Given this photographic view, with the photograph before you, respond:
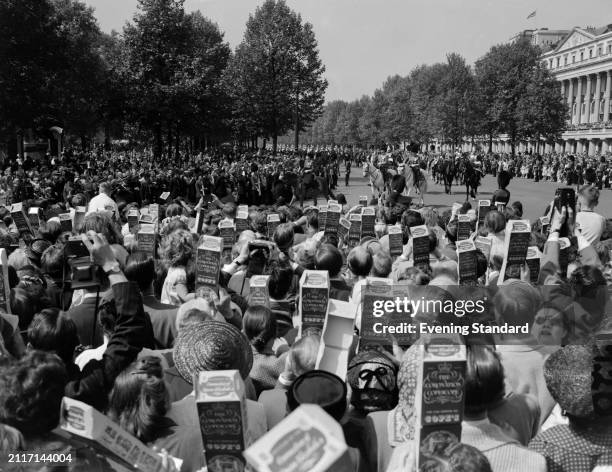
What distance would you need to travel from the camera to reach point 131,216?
33.0 feet

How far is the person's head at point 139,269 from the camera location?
192 inches

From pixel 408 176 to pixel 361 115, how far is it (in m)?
99.9

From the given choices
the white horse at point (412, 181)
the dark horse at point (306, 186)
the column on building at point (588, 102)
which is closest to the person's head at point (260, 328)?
Answer: the dark horse at point (306, 186)

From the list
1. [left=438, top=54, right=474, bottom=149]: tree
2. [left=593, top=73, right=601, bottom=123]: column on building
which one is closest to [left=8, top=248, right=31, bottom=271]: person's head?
[left=438, top=54, right=474, bottom=149]: tree

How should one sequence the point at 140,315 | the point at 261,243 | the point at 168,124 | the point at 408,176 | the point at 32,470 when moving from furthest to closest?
the point at 168,124 → the point at 408,176 → the point at 261,243 → the point at 140,315 → the point at 32,470

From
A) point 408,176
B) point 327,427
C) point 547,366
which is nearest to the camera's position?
point 327,427

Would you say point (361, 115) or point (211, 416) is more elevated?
point (361, 115)

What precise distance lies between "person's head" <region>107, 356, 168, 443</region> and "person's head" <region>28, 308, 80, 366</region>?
1.06 meters

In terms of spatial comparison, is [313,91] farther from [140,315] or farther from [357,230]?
[140,315]

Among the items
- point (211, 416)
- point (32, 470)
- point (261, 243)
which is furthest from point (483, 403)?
point (261, 243)

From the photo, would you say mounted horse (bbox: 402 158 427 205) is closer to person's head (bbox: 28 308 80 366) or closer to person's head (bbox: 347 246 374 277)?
person's head (bbox: 347 246 374 277)

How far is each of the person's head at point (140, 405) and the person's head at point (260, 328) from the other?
4.20 ft

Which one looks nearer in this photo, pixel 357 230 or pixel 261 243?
pixel 261 243

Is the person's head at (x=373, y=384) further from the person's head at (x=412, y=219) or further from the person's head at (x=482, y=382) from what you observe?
the person's head at (x=412, y=219)
